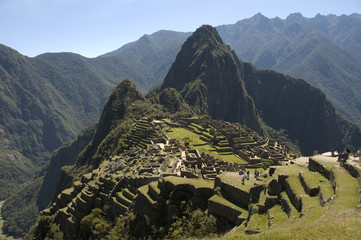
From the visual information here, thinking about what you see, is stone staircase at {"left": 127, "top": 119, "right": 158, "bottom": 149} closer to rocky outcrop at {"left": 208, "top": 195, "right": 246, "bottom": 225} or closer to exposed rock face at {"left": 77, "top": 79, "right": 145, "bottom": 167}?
exposed rock face at {"left": 77, "top": 79, "right": 145, "bottom": 167}

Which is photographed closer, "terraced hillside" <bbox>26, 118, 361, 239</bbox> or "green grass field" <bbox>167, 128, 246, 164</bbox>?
"terraced hillside" <bbox>26, 118, 361, 239</bbox>

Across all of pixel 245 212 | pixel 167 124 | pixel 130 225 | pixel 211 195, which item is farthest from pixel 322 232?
pixel 167 124

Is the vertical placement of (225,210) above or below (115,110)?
below

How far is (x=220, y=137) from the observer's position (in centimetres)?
8431

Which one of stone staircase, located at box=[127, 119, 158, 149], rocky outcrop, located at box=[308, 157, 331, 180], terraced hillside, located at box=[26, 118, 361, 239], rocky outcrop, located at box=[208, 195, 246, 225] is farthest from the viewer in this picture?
stone staircase, located at box=[127, 119, 158, 149]

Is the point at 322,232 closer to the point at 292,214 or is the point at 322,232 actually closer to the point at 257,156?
the point at 292,214

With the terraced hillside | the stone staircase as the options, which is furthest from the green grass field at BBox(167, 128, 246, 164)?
the terraced hillside

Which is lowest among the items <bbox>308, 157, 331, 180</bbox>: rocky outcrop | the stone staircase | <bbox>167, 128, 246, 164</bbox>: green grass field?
<bbox>167, 128, 246, 164</bbox>: green grass field

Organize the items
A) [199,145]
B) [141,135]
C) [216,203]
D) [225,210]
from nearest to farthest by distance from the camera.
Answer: [225,210] < [216,203] < [199,145] < [141,135]

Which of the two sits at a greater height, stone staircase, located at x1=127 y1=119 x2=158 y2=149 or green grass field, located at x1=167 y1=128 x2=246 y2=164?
stone staircase, located at x1=127 y1=119 x2=158 y2=149

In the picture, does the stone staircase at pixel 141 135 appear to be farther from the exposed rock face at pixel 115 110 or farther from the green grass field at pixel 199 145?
the exposed rock face at pixel 115 110

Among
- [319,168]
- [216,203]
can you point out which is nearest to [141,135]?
[216,203]

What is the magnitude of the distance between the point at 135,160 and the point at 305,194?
30.4 meters

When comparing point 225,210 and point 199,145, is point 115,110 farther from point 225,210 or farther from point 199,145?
point 225,210
